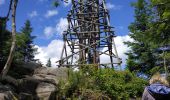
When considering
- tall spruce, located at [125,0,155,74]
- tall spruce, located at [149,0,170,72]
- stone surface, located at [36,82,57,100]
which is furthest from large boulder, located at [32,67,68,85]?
tall spruce, located at [125,0,155,74]

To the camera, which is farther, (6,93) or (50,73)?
(50,73)

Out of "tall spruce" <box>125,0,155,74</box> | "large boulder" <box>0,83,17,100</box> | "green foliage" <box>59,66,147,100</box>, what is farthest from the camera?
"tall spruce" <box>125,0,155,74</box>

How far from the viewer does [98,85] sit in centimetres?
1614

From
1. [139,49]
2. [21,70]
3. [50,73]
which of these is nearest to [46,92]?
[21,70]

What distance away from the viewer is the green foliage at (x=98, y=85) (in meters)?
15.3

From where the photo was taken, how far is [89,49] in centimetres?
2694

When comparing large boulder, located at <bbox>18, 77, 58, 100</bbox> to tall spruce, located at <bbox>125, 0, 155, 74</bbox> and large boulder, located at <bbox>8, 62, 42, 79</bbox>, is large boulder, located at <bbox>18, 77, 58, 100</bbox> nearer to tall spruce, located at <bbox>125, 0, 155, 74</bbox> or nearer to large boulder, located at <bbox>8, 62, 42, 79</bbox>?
large boulder, located at <bbox>8, 62, 42, 79</bbox>

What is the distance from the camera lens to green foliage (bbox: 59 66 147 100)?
A: 50.3 feet

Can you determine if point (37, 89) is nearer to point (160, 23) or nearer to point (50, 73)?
point (50, 73)

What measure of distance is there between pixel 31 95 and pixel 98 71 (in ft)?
12.0

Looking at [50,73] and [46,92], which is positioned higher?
[50,73]

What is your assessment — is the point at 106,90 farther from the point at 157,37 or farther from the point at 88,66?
the point at 157,37

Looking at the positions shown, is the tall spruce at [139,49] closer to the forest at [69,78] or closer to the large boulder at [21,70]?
the forest at [69,78]

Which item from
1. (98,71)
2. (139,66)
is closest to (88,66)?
(98,71)
